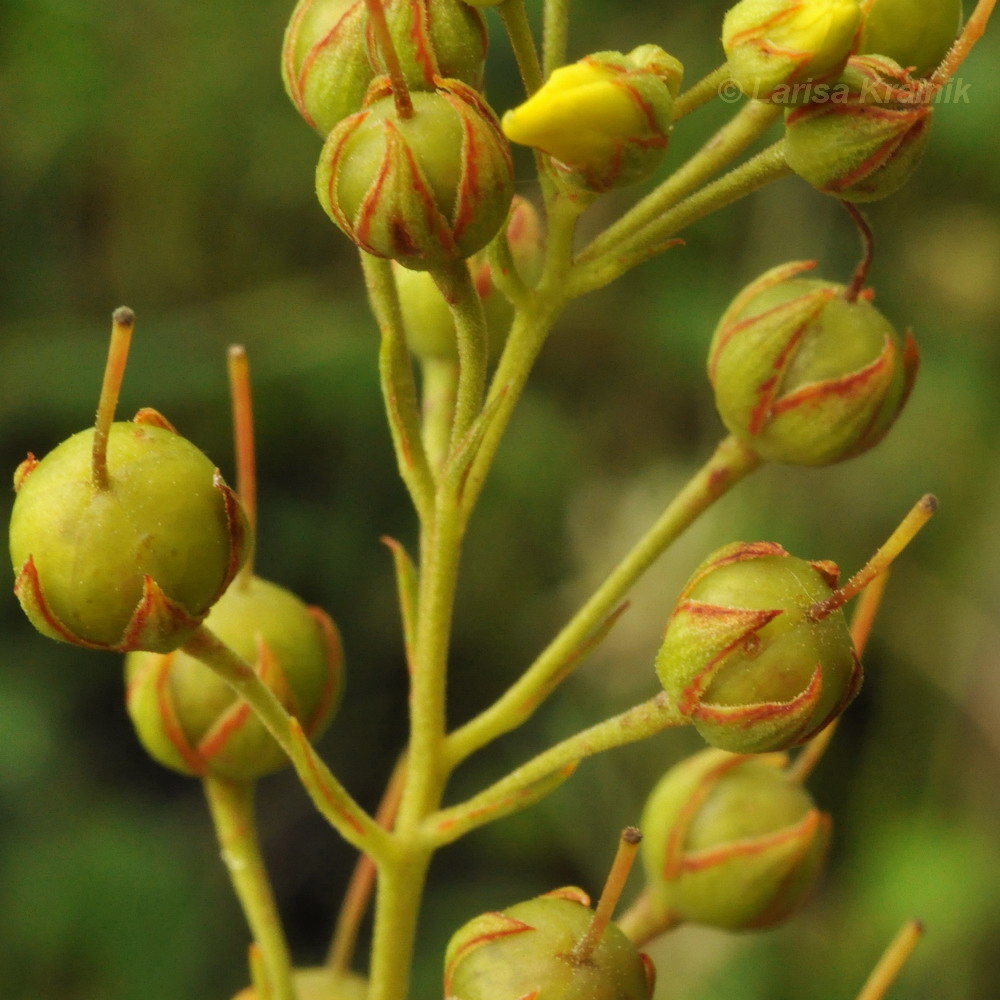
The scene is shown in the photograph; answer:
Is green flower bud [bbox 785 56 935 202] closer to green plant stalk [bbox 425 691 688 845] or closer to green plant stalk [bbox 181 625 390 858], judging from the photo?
green plant stalk [bbox 425 691 688 845]

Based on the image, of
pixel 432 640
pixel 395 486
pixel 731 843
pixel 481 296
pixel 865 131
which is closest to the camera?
pixel 865 131

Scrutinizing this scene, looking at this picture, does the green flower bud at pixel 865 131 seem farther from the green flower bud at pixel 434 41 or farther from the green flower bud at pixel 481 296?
the green flower bud at pixel 481 296

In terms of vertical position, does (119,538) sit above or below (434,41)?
below

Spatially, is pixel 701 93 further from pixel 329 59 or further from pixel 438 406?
pixel 438 406

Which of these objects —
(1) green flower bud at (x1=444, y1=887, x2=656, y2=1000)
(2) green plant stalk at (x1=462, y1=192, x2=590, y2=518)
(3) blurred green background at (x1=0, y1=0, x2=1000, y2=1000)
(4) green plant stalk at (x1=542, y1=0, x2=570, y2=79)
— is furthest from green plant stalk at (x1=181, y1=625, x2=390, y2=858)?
(3) blurred green background at (x1=0, y1=0, x2=1000, y2=1000)

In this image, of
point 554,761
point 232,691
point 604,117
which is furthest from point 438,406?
point 604,117

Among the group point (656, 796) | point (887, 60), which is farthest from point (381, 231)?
point (656, 796)
